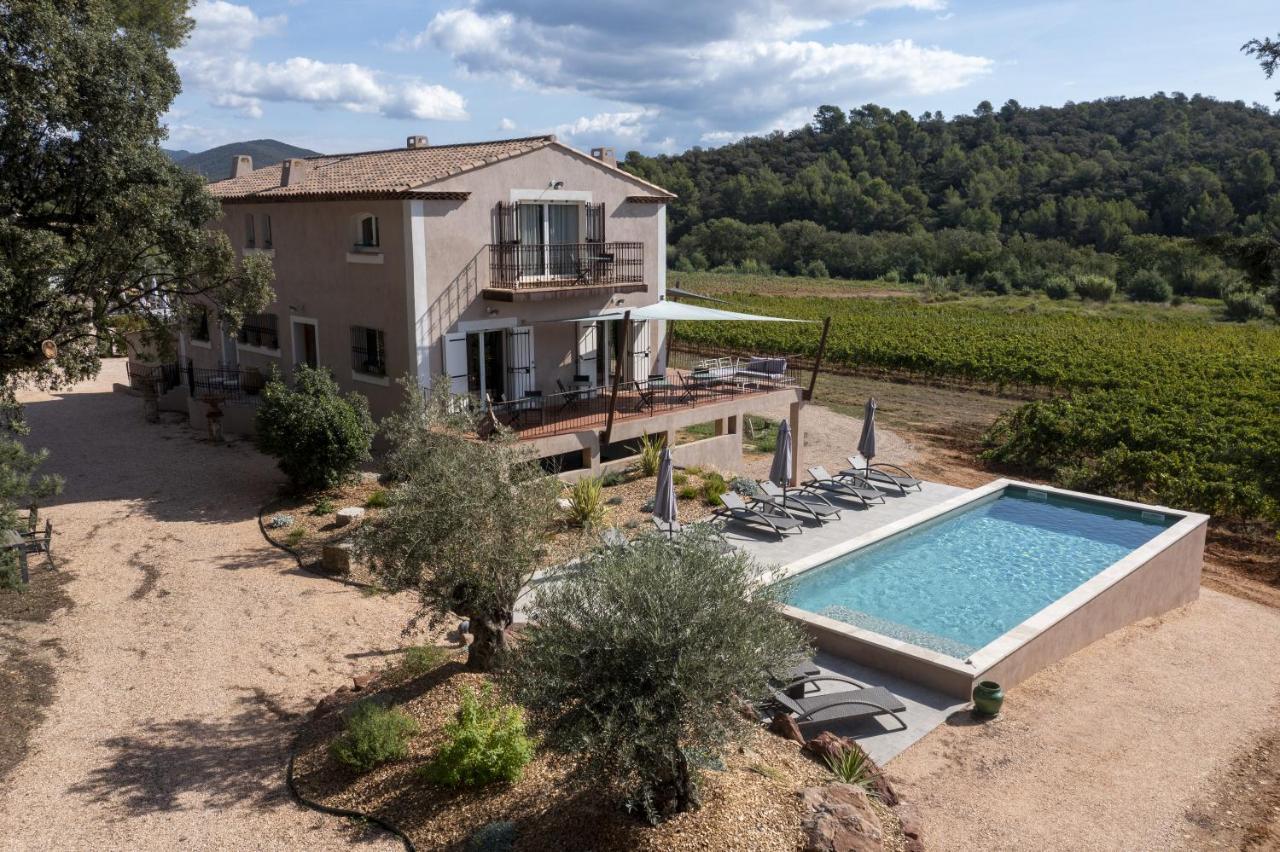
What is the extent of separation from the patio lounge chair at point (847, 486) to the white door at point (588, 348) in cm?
609

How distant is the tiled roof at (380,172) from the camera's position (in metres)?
19.3

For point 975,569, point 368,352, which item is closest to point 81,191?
point 368,352

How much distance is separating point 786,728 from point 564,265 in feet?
47.5

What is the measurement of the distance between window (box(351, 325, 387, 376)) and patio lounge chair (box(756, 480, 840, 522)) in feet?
29.2

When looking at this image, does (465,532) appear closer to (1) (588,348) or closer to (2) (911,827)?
(2) (911,827)

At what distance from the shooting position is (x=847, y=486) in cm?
1970

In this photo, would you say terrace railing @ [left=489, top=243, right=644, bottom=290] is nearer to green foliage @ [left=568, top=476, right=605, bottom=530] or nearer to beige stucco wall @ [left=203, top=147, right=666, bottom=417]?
beige stucco wall @ [left=203, top=147, right=666, bottom=417]

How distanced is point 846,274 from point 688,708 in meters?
103

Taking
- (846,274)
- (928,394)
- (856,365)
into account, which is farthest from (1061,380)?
(846,274)

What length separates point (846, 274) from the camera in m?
105

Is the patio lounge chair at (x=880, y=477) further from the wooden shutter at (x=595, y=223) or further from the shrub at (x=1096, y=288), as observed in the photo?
the shrub at (x=1096, y=288)

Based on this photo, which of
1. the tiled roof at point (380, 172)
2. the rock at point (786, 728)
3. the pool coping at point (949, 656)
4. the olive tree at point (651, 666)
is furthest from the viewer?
the tiled roof at point (380, 172)

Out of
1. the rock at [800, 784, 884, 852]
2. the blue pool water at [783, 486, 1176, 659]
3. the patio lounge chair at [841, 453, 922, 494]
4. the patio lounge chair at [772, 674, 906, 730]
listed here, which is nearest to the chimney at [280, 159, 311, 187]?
the patio lounge chair at [841, 453, 922, 494]

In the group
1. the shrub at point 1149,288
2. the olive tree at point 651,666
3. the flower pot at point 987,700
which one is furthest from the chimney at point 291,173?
the shrub at point 1149,288
